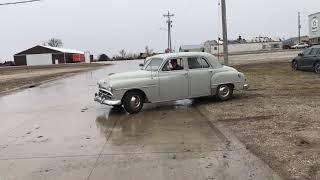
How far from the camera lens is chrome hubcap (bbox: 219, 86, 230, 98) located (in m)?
15.2

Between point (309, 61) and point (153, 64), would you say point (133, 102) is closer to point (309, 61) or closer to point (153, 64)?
point (153, 64)

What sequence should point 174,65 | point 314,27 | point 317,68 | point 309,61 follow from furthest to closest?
point 314,27 < point 309,61 < point 317,68 < point 174,65

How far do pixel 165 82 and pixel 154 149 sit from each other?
5387mm

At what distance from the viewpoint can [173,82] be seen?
14227mm

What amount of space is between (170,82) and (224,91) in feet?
6.48

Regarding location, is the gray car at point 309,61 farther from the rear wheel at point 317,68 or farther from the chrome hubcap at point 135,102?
the chrome hubcap at point 135,102

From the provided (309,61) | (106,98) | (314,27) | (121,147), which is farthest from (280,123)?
(314,27)

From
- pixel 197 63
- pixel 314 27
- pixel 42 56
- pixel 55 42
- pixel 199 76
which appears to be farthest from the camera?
pixel 55 42

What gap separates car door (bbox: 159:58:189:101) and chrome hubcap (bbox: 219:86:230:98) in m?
1.24

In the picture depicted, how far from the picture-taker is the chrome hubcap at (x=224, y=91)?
1523 cm

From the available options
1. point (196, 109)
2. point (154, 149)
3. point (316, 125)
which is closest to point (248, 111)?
point (196, 109)

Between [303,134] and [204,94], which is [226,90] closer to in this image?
[204,94]

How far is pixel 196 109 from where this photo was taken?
1413 cm

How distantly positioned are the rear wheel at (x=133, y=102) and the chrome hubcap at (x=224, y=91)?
8.83ft
